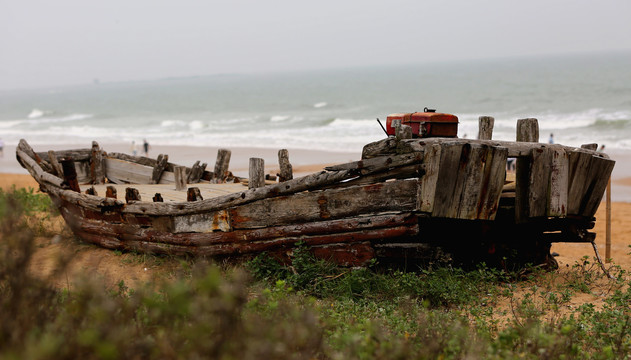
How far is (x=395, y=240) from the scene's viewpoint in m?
5.98

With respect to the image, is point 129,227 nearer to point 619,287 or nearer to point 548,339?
point 548,339

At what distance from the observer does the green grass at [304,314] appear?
2740 mm

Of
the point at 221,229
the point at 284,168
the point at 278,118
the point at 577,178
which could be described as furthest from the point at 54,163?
the point at 278,118

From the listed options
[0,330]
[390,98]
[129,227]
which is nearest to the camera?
[0,330]

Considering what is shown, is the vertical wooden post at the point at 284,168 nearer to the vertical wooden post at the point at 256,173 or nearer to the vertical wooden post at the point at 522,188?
the vertical wooden post at the point at 256,173

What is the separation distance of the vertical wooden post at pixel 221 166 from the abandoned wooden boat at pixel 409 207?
2.77m

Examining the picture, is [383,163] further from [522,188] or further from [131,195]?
[131,195]

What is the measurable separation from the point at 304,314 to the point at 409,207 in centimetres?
283

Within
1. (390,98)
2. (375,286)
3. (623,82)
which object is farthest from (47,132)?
(623,82)

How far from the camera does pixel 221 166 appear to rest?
1012 cm

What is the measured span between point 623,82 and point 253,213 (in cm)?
7250

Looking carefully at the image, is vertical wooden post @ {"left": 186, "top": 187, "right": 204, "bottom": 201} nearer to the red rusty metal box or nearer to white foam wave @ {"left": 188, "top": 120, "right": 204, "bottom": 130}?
the red rusty metal box

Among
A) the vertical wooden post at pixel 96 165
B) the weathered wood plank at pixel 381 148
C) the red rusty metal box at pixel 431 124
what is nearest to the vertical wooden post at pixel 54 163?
the vertical wooden post at pixel 96 165

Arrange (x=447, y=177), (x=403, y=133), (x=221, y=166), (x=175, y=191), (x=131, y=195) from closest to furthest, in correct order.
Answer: (x=447, y=177) < (x=403, y=133) < (x=131, y=195) < (x=175, y=191) < (x=221, y=166)
